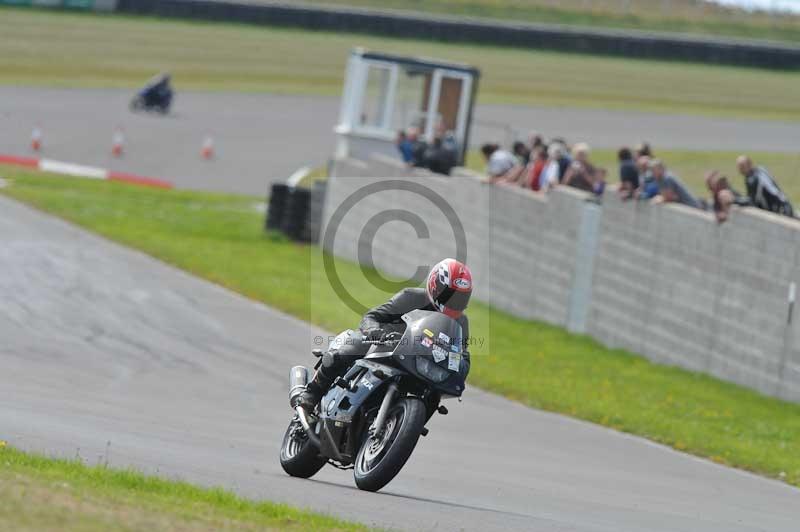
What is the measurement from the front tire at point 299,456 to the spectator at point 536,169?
40.0ft

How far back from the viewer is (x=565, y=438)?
13.7 metres

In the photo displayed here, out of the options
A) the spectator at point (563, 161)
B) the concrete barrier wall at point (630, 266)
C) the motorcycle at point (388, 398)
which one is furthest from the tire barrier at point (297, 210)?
the motorcycle at point (388, 398)

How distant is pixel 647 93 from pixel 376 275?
93.2 feet

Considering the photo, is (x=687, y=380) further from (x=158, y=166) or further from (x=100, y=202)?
(x=158, y=166)

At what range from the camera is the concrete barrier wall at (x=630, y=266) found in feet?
52.9

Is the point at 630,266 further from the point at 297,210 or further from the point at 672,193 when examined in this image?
the point at 297,210

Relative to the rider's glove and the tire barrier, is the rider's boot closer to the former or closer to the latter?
the rider's glove

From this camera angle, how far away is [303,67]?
5316cm

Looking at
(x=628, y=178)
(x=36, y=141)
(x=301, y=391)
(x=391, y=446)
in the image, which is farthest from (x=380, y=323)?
(x=36, y=141)

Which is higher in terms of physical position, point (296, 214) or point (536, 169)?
point (536, 169)

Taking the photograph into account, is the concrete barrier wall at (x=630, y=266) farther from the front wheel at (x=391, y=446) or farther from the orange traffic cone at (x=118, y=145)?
the orange traffic cone at (x=118, y=145)

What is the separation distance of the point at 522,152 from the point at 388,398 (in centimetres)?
1381

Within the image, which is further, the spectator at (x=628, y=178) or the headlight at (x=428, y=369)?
the spectator at (x=628, y=178)

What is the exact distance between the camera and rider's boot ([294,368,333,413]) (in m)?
9.74
